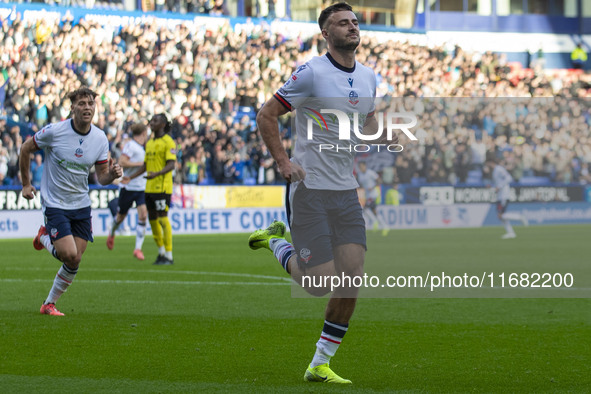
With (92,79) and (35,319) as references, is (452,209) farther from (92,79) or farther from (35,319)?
(35,319)

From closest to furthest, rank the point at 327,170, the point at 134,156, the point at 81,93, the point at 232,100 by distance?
the point at 327,170 → the point at 81,93 → the point at 134,156 → the point at 232,100

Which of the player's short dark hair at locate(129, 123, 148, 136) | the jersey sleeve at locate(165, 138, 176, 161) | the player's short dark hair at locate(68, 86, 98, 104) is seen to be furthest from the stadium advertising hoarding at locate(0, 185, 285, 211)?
the player's short dark hair at locate(68, 86, 98, 104)

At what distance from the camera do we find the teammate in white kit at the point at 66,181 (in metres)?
9.71

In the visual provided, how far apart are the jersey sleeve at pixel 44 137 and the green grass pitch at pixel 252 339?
1693 millimetres

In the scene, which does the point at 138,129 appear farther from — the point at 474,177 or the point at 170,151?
the point at 474,177

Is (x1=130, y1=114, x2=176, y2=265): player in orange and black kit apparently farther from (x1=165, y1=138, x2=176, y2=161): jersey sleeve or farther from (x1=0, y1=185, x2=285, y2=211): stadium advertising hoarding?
(x1=0, y1=185, x2=285, y2=211): stadium advertising hoarding

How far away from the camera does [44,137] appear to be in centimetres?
970

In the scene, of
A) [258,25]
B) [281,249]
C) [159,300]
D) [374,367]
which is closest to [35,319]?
[159,300]

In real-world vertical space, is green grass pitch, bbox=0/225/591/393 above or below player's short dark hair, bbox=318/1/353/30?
below

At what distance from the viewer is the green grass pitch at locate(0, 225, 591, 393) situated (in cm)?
638

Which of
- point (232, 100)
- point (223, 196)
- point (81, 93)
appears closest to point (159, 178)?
point (81, 93)

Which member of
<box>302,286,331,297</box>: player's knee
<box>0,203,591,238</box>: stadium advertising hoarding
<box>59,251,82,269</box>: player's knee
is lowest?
<box>0,203,591,238</box>: stadium advertising hoarding

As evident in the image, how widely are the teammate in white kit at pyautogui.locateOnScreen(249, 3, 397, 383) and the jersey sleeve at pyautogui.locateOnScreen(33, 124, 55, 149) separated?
154 inches

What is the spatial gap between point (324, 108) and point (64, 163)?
4.18 metres
